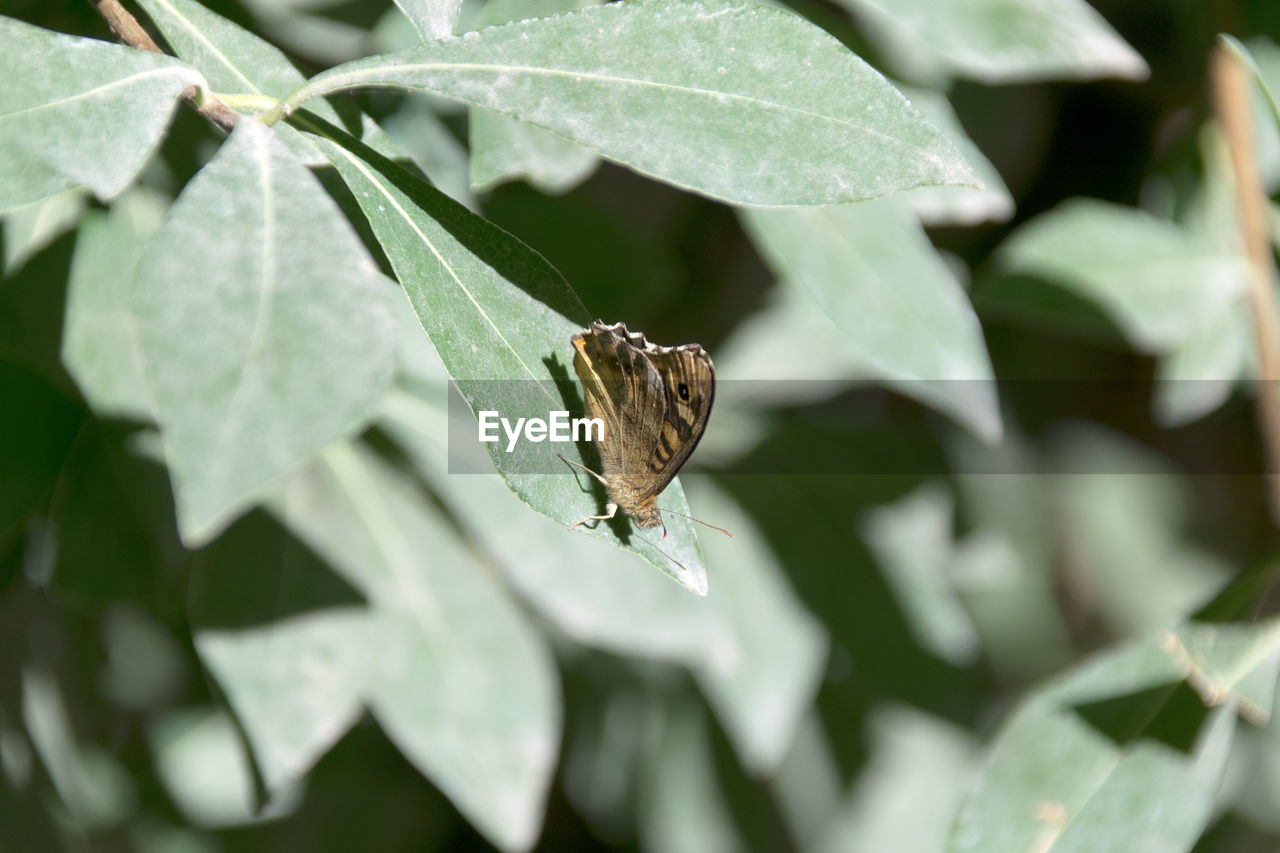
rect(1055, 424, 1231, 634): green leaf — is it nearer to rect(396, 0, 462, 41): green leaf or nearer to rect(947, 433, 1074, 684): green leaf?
rect(947, 433, 1074, 684): green leaf

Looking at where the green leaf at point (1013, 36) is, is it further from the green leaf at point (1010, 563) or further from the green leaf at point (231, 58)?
the green leaf at point (1010, 563)

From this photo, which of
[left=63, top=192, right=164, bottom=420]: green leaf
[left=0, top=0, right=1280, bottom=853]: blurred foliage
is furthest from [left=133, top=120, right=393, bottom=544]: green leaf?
[left=63, top=192, right=164, bottom=420]: green leaf

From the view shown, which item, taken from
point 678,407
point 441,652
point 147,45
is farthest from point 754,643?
point 147,45

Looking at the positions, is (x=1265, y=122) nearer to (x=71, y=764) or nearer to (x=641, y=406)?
(x=641, y=406)

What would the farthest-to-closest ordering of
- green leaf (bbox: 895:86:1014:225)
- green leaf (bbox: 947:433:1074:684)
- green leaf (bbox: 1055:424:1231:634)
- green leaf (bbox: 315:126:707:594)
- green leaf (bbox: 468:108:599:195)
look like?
green leaf (bbox: 1055:424:1231:634) → green leaf (bbox: 947:433:1074:684) → green leaf (bbox: 895:86:1014:225) → green leaf (bbox: 468:108:599:195) → green leaf (bbox: 315:126:707:594)

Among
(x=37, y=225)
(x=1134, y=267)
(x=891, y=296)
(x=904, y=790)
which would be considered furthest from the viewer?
(x=904, y=790)

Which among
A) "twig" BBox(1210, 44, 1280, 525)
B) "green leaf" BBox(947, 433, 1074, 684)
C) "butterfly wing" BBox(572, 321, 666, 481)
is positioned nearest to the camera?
"butterfly wing" BBox(572, 321, 666, 481)

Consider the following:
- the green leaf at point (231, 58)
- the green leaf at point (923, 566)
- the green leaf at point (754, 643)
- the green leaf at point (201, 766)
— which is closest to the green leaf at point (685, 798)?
the green leaf at point (754, 643)

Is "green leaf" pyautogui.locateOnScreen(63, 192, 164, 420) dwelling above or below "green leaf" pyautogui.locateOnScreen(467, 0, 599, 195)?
below
